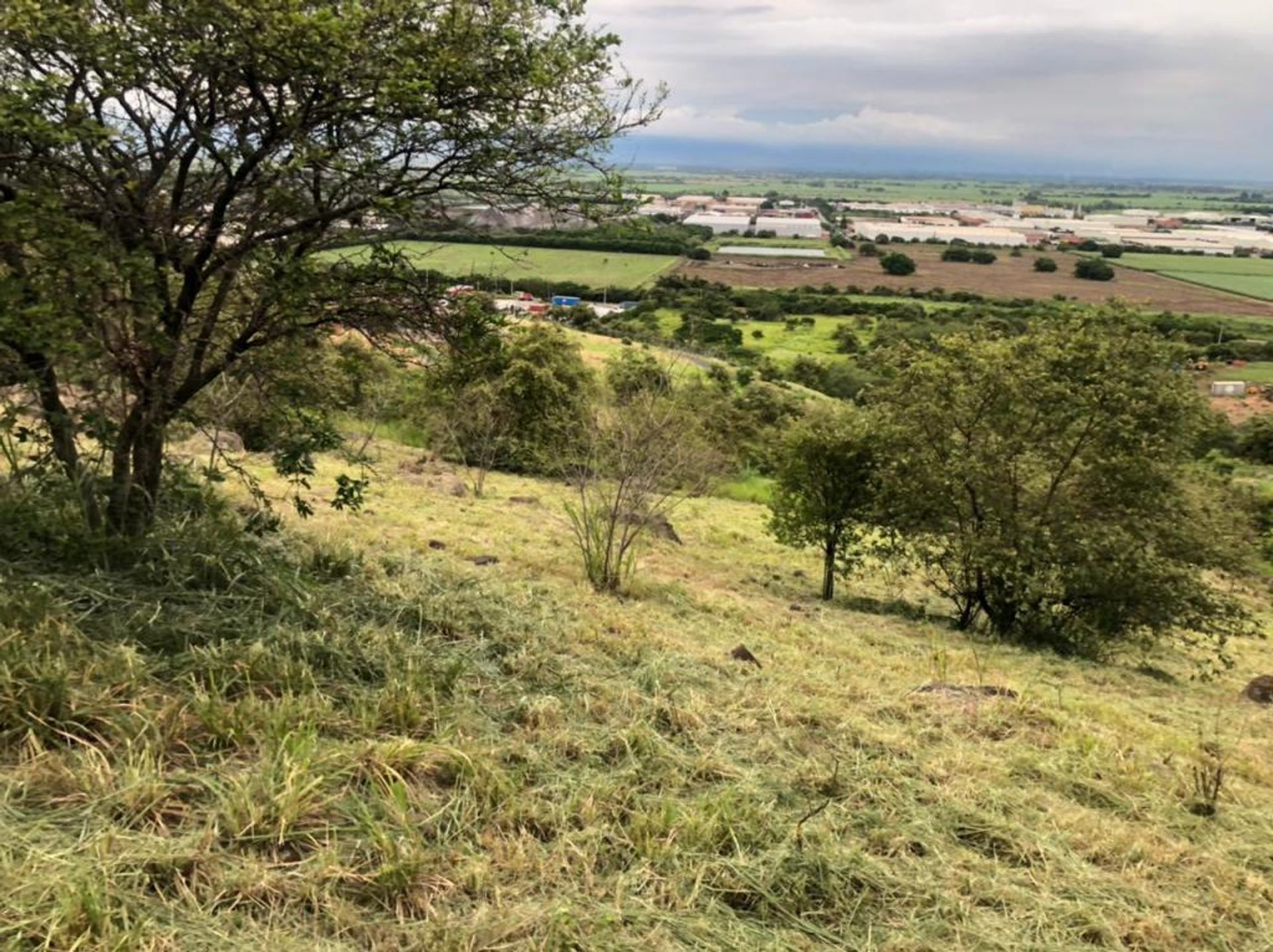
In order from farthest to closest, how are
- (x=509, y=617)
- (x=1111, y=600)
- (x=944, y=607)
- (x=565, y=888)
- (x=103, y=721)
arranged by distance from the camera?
(x=944, y=607), (x=1111, y=600), (x=509, y=617), (x=103, y=721), (x=565, y=888)

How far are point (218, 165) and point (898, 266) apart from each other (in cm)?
9654

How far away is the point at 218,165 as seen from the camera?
5566 millimetres

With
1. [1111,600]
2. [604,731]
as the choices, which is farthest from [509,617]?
[1111,600]

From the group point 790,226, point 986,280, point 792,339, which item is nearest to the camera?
point 792,339

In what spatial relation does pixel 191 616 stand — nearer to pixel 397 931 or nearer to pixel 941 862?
pixel 397 931

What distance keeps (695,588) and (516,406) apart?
54.3 ft

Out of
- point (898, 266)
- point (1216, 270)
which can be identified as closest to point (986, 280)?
point (898, 266)

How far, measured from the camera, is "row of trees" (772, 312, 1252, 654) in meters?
12.5

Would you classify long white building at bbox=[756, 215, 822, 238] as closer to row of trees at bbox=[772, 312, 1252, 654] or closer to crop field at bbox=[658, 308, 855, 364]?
crop field at bbox=[658, 308, 855, 364]

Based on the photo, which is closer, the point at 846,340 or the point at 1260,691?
the point at 1260,691

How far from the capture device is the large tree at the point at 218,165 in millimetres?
4504

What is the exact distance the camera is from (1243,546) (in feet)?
43.0

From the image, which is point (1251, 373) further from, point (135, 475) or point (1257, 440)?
point (135, 475)

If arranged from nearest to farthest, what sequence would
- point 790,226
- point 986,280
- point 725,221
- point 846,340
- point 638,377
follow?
point 638,377 < point 846,340 < point 986,280 < point 725,221 < point 790,226
